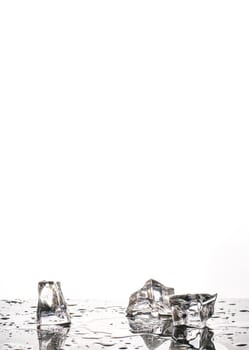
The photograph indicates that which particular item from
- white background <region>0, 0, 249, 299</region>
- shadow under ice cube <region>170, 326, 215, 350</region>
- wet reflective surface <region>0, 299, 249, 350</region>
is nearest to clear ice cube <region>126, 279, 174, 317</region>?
wet reflective surface <region>0, 299, 249, 350</region>

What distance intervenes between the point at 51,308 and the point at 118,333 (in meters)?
0.12

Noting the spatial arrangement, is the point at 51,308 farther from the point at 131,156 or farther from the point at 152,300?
the point at 131,156

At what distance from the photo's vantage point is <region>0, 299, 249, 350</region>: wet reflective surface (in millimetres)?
680

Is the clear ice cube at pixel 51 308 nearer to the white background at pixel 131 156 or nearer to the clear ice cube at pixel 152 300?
the clear ice cube at pixel 152 300

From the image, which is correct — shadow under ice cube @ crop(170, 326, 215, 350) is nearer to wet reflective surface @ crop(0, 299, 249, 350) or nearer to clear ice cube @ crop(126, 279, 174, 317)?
wet reflective surface @ crop(0, 299, 249, 350)

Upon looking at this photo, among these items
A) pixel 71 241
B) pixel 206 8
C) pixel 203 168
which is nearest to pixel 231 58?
pixel 206 8

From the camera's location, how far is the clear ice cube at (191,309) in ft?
2.56

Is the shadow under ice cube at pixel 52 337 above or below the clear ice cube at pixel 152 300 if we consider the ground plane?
below

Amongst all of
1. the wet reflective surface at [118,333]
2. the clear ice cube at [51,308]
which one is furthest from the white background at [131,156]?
the clear ice cube at [51,308]

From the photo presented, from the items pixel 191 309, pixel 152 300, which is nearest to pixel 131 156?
pixel 152 300

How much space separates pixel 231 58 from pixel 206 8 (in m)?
0.20

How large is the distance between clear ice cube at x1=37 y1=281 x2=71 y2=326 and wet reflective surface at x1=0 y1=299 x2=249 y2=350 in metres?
0.01

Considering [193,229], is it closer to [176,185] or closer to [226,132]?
[176,185]

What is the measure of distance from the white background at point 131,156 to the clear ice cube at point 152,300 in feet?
4.06
